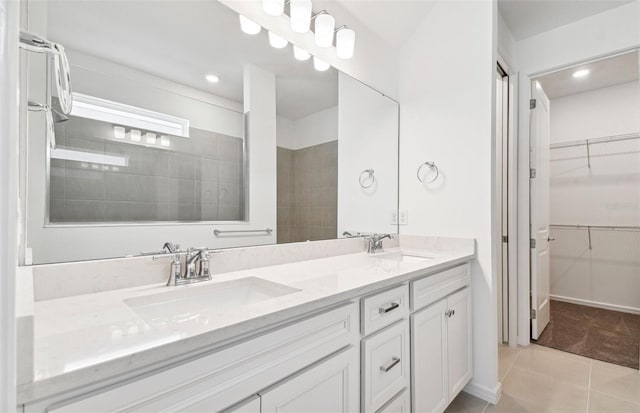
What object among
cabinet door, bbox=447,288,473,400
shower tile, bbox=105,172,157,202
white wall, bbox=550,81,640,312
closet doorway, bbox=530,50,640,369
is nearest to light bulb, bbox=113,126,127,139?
shower tile, bbox=105,172,157,202

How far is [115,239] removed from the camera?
41.7 inches

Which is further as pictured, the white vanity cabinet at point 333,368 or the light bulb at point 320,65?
the light bulb at point 320,65

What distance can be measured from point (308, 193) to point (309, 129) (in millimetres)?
366

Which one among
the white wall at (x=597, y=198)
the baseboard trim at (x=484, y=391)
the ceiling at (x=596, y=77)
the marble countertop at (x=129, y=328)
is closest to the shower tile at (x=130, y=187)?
the marble countertop at (x=129, y=328)

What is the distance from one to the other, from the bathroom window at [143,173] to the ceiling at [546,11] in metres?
2.24

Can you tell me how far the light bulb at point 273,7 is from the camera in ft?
4.75

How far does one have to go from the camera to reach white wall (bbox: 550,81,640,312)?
3.28 metres

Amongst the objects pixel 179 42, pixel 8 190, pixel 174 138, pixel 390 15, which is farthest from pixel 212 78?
pixel 390 15

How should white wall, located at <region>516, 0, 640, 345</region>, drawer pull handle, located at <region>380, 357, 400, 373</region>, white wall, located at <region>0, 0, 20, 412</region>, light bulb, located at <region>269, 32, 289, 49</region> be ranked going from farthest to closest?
white wall, located at <region>516, 0, 640, 345</region>, light bulb, located at <region>269, 32, 289, 49</region>, drawer pull handle, located at <region>380, 357, 400, 373</region>, white wall, located at <region>0, 0, 20, 412</region>

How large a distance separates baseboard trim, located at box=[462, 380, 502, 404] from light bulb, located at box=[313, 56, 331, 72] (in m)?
2.09

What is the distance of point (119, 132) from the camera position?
1.08 m

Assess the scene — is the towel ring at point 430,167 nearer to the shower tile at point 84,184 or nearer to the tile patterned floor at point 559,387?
the tile patterned floor at point 559,387

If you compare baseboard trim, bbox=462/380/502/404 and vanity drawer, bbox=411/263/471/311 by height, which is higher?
vanity drawer, bbox=411/263/471/311

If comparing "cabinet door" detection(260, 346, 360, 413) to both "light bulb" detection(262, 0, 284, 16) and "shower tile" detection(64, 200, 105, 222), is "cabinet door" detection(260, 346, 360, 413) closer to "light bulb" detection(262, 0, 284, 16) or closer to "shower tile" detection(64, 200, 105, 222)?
"shower tile" detection(64, 200, 105, 222)
